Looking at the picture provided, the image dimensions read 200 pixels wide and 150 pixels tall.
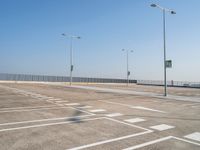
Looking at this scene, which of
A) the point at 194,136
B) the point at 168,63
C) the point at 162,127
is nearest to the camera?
the point at 194,136

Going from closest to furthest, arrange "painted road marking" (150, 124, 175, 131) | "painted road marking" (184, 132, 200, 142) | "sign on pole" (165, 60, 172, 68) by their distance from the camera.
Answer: "painted road marking" (184, 132, 200, 142), "painted road marking" (150, 124, 175, 131), "sign on pole" (165, 60, 172, 68)

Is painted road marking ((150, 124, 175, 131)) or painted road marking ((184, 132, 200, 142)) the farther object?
painted road marking ((150, 124, 175, 131))

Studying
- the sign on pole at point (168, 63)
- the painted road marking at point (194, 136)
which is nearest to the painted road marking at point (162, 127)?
the painted road marking at point (194, 136)

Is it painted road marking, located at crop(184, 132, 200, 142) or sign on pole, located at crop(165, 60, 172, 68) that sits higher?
sign on pole, located at crop(165, 60, 172, 68)

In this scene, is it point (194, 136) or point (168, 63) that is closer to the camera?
point (194, 136)

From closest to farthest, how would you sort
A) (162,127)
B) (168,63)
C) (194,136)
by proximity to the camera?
(194,136) < (162,127) < (168,63)

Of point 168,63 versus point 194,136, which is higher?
point 168,63

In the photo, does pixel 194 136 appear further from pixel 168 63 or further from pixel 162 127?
pixel 168 63

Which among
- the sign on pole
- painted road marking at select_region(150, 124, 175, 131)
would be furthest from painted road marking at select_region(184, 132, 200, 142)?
the sign on pole

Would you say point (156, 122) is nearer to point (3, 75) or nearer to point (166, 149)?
point (166, 149)

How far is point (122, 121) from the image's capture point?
28.6ft

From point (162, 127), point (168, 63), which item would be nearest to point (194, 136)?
point (162, 127)

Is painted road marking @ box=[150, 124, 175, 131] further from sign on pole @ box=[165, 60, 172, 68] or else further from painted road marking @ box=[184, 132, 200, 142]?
sign on pole @ box=[165, 60, 172, 68]

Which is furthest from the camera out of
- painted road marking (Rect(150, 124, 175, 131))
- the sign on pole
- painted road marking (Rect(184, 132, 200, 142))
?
the sign on pole
